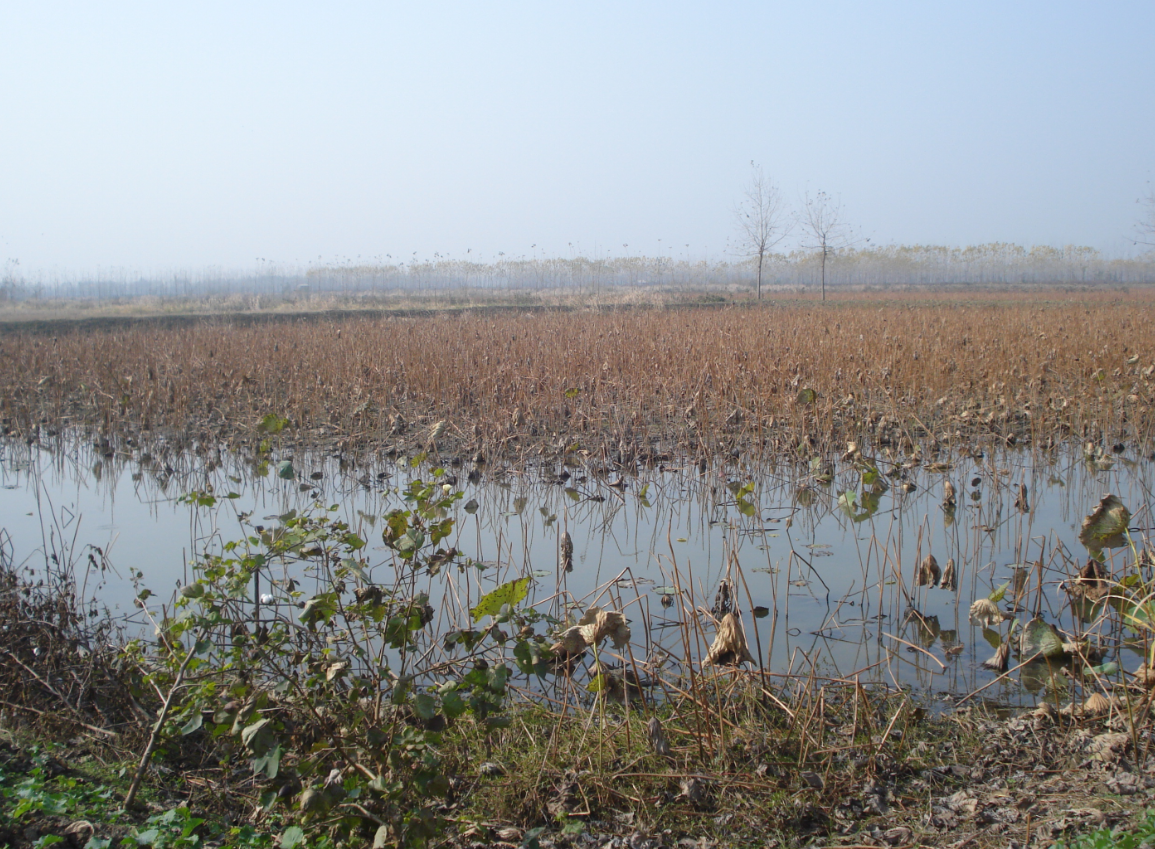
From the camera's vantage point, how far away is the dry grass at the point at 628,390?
22.3 ft

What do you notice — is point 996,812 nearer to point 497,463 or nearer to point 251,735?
point 251,735

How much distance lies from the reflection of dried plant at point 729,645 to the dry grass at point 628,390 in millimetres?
2932

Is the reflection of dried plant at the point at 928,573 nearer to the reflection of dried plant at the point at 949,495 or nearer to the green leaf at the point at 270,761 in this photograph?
the reflection of dried plant at the point at 949,495

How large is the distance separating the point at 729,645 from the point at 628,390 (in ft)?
19.4

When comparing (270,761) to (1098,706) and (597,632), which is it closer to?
(597,632)

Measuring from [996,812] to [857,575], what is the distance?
202 cm

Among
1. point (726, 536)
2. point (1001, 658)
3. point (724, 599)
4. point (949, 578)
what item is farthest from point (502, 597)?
point (726, 536)

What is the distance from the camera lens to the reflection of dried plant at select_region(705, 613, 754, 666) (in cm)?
229

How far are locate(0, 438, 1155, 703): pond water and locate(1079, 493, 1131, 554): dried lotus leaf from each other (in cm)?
26

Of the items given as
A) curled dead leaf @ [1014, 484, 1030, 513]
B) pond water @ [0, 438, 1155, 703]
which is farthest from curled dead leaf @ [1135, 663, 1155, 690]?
curled dead leaf @ [1014, 484, 1030, 513]

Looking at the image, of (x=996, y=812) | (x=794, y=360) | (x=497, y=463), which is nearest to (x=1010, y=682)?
(x=996, y=812)

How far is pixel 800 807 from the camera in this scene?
204 centimetres

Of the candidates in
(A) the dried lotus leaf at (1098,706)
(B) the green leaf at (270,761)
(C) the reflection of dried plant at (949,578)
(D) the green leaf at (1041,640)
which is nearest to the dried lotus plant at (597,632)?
(B) the green leaf at (270,761)

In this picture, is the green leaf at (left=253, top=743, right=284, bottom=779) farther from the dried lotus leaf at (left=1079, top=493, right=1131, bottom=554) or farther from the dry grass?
the dry grass
